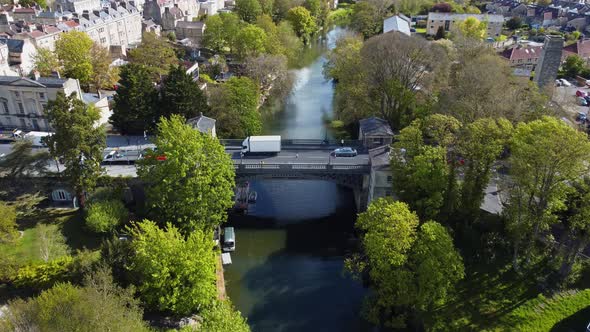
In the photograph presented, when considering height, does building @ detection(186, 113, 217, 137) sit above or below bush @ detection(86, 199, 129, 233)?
above

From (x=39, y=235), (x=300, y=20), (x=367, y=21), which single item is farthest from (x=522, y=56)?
(x=39, y=235)

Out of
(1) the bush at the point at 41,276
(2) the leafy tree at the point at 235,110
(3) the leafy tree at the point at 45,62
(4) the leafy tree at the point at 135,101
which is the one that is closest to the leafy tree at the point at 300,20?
(2) the leafy tree at the point at 235,110

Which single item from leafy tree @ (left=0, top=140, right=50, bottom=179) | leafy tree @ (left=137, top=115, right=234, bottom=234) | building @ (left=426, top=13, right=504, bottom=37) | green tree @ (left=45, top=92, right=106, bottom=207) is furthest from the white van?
building @ (left=426, top=13, right=504, bottom=37)

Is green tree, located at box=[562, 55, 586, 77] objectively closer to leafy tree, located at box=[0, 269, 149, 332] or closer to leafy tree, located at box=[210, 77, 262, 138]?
leafy tree, located at box=[210, 77, 262, 138]

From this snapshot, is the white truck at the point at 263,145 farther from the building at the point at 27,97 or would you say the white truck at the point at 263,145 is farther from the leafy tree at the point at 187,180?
the building at the point at 27,97

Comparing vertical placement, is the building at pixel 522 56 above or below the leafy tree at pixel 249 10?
below
